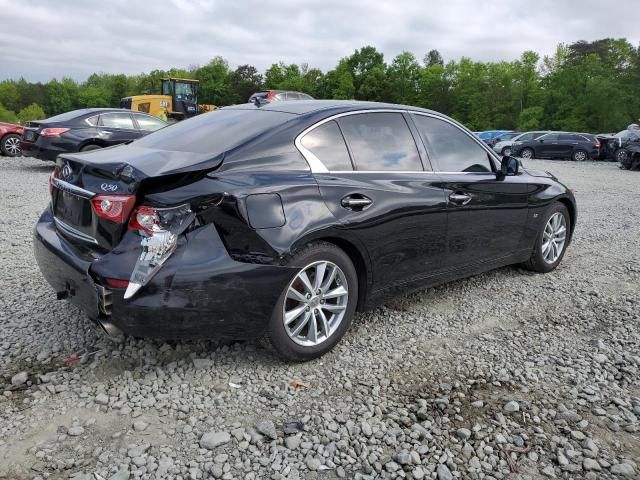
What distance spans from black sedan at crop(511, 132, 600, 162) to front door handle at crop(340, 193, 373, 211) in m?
22.5

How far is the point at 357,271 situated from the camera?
3500 millimetres

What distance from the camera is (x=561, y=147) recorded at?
79.7 feet

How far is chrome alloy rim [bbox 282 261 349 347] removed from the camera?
3150 millimetres

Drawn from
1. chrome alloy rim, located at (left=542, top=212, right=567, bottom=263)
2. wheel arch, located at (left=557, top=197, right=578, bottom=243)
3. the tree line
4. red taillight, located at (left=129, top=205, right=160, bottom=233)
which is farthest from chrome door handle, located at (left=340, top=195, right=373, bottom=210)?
the tree line

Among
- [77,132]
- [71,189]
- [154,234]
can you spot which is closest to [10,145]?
[77,132]

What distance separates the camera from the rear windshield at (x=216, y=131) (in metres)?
3.22

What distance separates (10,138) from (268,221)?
14.6m

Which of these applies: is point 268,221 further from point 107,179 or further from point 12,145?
point 12,145

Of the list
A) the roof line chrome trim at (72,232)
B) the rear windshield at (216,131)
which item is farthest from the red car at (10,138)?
the roof line chrome trim at (72,232)

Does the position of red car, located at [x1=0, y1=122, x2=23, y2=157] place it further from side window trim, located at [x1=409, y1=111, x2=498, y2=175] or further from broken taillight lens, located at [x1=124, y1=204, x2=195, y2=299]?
broken taillight lens, located at [x1=124, y1=204, x2=195, y2=299]

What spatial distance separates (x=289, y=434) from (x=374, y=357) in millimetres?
967

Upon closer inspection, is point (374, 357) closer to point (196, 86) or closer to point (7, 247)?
point (7, 247)

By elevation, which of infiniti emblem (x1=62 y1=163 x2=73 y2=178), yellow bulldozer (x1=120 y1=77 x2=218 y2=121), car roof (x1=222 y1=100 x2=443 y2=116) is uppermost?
yellow bulldozer (x1=120 y1=77 x2=218 y2=121)

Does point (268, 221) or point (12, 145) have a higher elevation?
point (268, 221)
